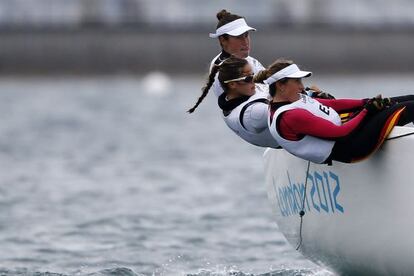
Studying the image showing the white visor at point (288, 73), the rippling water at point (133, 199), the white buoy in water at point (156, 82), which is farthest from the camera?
the white buoy in water at point (156, 82)

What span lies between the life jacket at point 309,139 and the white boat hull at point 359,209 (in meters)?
0.23

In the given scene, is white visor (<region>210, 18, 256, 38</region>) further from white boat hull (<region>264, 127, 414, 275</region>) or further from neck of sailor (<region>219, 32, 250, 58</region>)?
white boat hull (<region>264, 127, 414, 275</region>)

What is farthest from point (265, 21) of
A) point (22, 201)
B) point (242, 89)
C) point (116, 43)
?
point (242, 89)

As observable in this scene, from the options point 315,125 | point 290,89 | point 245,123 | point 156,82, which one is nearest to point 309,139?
point 315,125

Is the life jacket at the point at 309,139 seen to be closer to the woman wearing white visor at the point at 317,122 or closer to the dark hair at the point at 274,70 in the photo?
the woman wearing white visor at the point at 317,122

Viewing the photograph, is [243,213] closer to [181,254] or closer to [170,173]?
[181,254]

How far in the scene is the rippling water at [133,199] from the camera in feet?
31.8

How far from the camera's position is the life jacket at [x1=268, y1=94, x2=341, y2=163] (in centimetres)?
703

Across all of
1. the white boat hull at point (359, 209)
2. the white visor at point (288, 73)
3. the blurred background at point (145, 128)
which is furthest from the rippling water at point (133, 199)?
the white visor at point (288, 73)

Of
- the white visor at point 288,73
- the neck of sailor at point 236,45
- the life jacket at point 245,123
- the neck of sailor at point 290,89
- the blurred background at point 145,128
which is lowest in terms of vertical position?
the blurred background at point 145,128

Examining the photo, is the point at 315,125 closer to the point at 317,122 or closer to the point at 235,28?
the point at 317,122

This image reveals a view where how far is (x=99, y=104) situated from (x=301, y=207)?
24275 mm

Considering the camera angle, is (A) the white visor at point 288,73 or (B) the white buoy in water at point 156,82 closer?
(A) the white visor at point 288,73

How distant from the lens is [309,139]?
23.1 ft
